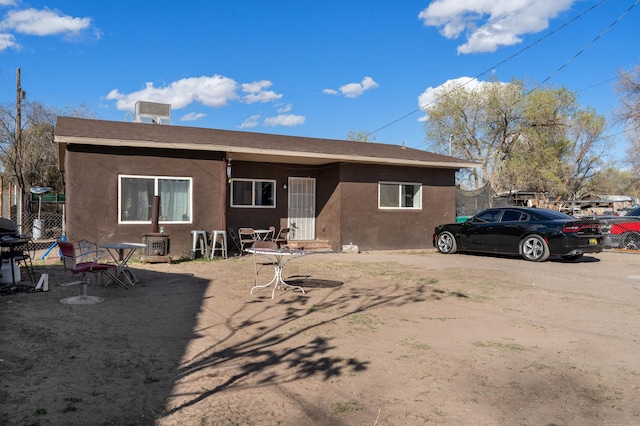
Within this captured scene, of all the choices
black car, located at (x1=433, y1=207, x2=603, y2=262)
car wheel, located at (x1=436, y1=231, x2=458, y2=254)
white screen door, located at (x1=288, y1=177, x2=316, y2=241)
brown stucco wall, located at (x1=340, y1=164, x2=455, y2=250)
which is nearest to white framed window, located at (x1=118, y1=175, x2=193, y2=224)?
white screen door, located at (x1=288, y1=177, x2=316, y2=241)

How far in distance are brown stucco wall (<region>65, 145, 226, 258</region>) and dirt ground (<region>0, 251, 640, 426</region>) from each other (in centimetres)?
324

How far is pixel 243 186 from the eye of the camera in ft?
48.0

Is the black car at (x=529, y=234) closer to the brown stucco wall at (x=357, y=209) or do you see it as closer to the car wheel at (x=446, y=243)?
the car wheel at (x=446, y=243)

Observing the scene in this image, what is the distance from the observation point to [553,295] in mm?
7586

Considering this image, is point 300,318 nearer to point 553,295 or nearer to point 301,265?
point 553,295

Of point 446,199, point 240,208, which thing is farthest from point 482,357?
point 446,199

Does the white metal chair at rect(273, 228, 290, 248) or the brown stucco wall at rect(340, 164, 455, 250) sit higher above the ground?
the brown stucco wall at rect(340, 164, 455, 250)

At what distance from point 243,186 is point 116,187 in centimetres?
412

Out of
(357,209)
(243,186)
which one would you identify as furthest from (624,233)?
(243,186)

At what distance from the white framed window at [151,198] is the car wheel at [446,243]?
7.29 meters

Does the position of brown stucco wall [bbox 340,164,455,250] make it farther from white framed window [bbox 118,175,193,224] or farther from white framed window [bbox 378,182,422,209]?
white framed window [bbox 118,175,193,224]

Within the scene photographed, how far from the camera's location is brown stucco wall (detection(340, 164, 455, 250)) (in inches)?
571

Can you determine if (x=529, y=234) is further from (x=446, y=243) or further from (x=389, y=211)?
(x=389, y=211)

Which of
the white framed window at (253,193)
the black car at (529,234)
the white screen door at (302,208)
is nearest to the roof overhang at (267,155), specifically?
the white framed window at (253,193)
